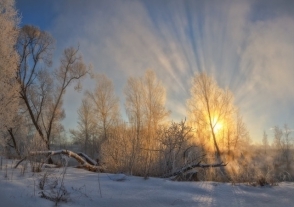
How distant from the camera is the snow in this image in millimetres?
3129

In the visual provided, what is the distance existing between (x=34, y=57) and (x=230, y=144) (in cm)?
1931

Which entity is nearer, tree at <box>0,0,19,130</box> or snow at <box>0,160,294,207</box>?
snow at <box>0,160,294,207</box>

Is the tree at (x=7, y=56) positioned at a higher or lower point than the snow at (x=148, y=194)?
higher

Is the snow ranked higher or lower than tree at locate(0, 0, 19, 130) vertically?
lower

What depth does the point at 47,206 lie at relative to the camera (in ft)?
9.53

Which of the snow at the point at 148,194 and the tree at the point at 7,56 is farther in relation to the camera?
the tree at the point at 7,56

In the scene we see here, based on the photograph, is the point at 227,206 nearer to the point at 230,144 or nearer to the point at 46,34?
the point at 46,34

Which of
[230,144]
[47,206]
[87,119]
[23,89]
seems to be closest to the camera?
[47,206]

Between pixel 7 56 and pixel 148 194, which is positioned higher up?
pixel 7 56

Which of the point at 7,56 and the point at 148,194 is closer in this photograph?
the point at 148,194

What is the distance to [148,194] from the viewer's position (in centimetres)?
351

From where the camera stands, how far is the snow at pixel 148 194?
3.13 m

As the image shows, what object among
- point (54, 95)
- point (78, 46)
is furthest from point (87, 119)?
point (78, 46)

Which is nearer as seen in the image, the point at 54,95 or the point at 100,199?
the point at 100,199
